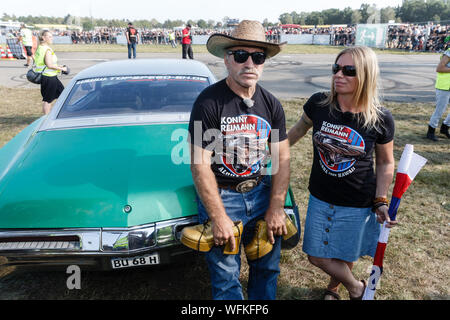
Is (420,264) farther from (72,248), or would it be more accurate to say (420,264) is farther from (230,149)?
(72,248)

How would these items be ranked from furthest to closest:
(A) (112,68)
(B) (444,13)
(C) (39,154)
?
(B) (444,13) → (A) (112,68) → (C) (39,154)

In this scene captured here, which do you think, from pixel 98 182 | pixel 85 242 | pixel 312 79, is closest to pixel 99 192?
pixel 98 182

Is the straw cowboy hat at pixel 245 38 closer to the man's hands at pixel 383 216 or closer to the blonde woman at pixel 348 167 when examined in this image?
the blonde woman at pixel 348 167

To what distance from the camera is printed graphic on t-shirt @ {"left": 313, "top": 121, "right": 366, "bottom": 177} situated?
1.91m

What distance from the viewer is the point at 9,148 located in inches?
109

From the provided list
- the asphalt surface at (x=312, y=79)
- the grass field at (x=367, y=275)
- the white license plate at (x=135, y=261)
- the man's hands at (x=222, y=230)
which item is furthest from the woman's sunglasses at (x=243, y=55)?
the asphalt surface at (x=312, y=79)

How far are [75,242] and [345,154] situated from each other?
1711 mm

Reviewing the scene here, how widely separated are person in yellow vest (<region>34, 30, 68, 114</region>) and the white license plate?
5124 mm

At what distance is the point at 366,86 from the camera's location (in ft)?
6.12

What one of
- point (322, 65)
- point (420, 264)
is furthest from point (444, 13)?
point (420, 264)

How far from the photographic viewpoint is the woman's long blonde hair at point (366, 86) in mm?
1833

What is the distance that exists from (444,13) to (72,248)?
293 ft

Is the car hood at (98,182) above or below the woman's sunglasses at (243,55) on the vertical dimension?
below

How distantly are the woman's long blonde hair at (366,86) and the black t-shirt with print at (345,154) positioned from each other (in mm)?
47
